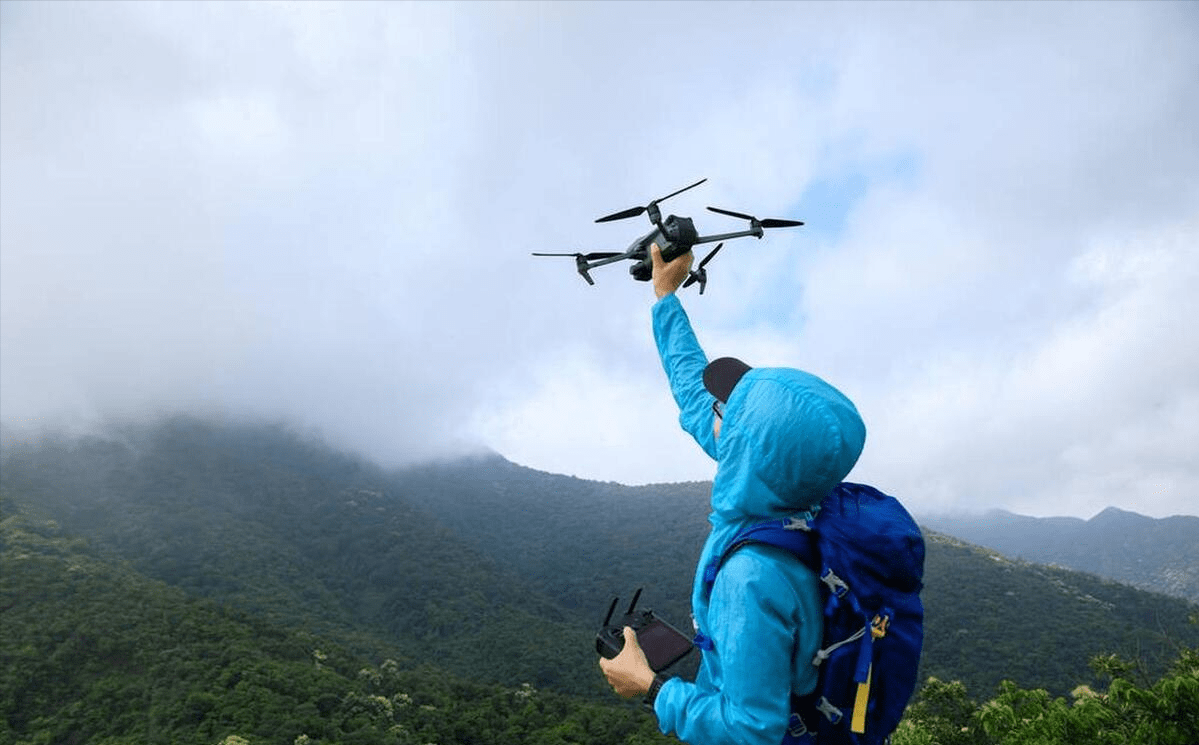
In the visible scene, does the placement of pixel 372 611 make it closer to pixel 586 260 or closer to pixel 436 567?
pixel 436 567

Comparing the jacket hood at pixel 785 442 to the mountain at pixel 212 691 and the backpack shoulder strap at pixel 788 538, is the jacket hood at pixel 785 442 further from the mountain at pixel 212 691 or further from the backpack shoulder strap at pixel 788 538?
the mountain at pixel 212 691

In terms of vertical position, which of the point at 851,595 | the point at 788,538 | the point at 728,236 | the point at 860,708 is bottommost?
the point at 860,708

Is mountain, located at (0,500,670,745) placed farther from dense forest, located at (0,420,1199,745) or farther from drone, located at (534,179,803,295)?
drone, located at (534,179,803,295)

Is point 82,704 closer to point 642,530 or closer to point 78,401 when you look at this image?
point 642,530

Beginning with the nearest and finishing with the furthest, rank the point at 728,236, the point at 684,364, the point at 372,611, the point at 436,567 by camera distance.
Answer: the point at 684,364 < the point at 728,236 < the point at 372,611 < the point at 436,567

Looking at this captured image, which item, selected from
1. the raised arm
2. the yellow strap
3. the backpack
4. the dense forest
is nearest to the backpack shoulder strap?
the backpack

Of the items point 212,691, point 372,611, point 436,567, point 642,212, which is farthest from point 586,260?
point 436,567

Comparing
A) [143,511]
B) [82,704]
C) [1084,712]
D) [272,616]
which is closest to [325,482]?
[143,511]
